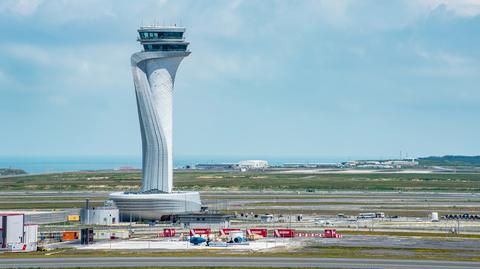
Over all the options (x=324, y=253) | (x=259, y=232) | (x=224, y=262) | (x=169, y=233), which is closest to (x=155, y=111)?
(x=169, y=233)

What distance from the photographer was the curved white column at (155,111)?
136250mm

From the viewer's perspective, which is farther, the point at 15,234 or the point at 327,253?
the point at 15,234

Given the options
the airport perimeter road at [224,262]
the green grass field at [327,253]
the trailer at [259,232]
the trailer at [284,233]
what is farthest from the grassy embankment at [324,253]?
the trailer at [259,232]

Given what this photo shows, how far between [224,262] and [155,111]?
53.3 metres

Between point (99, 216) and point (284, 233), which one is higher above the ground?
point (99, 216)

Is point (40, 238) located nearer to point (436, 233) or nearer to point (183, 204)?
point (183, 204)

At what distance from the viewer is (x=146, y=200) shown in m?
134

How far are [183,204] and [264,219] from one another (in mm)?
10556

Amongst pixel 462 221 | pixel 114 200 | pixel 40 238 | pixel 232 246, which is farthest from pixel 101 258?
pixel 462 221

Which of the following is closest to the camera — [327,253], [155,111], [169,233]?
[327,253]

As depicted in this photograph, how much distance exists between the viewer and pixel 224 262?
3366 inches

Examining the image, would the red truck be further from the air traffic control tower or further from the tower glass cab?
the tower glass cab

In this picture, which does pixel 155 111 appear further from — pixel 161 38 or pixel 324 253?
pixel 324 253

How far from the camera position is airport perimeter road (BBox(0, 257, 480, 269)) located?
3268 inches
